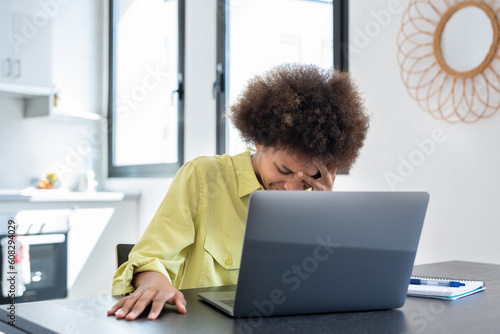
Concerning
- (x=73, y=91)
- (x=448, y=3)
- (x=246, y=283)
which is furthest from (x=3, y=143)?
(x=246, y=283)

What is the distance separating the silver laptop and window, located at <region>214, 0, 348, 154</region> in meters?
2.03

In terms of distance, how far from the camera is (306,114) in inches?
52.3

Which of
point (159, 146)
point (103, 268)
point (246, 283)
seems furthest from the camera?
point (159, 146)

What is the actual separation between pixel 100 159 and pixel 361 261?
3.74 metres

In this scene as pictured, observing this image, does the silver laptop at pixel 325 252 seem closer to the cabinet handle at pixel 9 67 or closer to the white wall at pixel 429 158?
the white wall at pixel 429 158

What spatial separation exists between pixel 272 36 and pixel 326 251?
2625 mm

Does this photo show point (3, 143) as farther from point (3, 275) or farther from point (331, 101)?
point (331, 101)

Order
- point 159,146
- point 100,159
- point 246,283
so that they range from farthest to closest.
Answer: point 100,159 < point 159,146 < point 246,283

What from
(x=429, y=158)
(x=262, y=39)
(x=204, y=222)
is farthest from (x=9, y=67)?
(x=204, y=222)

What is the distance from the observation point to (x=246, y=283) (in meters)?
0.87

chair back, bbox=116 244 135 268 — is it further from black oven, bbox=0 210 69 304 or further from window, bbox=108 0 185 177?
window, bbox=108 0 185 177

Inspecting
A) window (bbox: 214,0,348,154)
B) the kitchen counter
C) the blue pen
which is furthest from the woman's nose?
the kitchen counter

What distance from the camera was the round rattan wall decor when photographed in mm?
2217

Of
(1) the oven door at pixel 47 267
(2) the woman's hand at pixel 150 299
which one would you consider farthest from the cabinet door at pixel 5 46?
(2) the woman's hand at pixel 150 299
